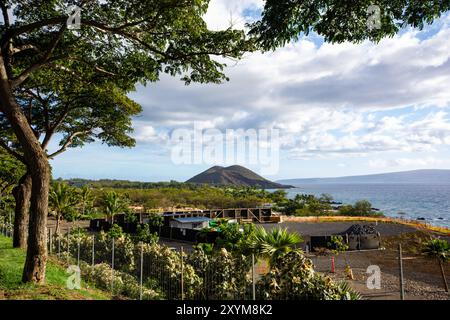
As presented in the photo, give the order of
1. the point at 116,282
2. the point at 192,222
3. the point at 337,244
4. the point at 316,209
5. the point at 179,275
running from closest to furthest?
the point at 179,275, the point at 116,282, the point at 337,244, the point at 192,222, the point at 316,209

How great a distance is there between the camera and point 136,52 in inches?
484

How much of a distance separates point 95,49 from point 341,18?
8.23 metres

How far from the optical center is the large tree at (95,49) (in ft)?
30.3

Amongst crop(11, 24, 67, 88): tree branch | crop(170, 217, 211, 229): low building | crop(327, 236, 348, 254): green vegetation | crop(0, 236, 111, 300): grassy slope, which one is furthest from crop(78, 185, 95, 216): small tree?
crop(11, 24, 67, 88): tree branch

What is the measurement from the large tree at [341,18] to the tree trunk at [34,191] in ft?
20.1

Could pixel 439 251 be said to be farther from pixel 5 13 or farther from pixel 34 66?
pixel 5 13

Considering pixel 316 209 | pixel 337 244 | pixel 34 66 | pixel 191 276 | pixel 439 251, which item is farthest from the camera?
pixel 316 209

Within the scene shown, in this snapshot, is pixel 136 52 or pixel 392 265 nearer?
pixel 136 52

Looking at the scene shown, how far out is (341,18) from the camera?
7.93 meters

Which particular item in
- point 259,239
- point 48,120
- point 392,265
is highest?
point 48,120

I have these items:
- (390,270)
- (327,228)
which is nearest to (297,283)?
(390,270)
